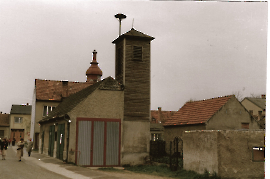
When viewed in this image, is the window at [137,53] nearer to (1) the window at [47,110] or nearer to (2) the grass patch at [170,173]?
(2) the grass patch at [170,173]

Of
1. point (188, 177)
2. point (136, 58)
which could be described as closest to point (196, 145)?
point (188, 177)

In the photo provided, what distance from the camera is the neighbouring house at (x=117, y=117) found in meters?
20.9

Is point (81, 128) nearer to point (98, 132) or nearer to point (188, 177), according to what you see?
point (98, 132)


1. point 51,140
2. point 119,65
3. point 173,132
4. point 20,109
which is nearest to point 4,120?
point 20,109

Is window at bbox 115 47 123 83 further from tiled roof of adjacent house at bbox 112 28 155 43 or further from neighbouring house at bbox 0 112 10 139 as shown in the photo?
neighbouring house at bbox 0 112 10 139

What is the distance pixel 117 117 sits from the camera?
22.0 m

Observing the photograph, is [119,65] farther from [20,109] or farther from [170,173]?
[20,109]

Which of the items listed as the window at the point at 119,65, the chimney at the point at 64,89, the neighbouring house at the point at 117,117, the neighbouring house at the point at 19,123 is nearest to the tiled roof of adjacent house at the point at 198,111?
the neighbouring house at the point at 117,117

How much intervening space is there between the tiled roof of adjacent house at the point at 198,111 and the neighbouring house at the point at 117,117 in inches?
278

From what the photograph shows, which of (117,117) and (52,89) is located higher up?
(52,89)

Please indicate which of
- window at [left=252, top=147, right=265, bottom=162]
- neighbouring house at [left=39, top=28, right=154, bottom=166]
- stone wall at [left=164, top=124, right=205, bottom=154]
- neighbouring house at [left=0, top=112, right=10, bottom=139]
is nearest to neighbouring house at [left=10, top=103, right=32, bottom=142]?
neighbouring house at [left=0, top=112, right=10, bottom=139]

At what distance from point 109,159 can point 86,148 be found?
1779 millimetres

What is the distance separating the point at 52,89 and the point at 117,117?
69.8 feet

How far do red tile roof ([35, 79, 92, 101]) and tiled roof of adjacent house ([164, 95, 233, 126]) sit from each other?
1575 centimetres
